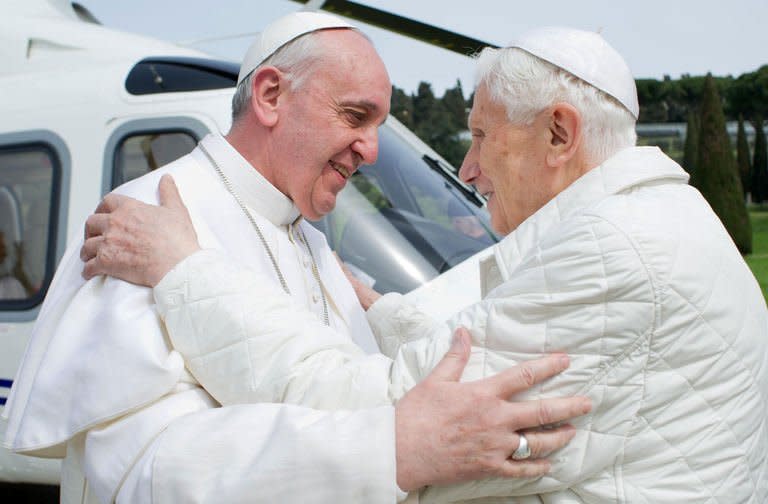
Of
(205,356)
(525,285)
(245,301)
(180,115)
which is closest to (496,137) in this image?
(525,285)

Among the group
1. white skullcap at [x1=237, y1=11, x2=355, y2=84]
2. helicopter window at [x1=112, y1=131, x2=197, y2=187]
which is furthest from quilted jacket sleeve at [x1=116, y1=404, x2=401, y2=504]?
helicopter window at [x1=112, y1=131, x2=197, y2=187]

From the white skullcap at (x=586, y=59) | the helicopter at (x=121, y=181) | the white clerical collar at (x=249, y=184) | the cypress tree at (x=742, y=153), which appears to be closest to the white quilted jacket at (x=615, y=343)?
the white skullcap at (x=586, y=59)

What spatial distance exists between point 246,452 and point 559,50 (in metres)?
1.02

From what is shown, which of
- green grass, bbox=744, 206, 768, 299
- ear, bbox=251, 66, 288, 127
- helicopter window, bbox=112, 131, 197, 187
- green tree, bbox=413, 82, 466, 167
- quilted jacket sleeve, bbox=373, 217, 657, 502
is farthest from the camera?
green tree, bbox=413, 82, 466, 167

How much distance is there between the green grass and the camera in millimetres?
19192

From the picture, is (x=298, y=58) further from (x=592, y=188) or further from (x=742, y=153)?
(x=742, y=153)

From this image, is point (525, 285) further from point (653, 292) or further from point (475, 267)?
point (475, 267)

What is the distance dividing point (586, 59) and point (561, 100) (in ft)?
0.32

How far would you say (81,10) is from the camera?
5.76m

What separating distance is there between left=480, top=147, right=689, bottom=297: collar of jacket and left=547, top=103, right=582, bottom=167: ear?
0.20ft

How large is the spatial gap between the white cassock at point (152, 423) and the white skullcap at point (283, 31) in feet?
1.39

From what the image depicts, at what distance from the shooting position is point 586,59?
1.74 metres

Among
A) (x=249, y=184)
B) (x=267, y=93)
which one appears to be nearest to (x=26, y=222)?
(x=249, y=184)

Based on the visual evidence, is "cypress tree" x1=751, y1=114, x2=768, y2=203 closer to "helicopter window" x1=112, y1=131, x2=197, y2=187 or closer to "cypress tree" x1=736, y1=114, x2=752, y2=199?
"cypress tree" x1=736, y1=114, x2=752, y2=199
